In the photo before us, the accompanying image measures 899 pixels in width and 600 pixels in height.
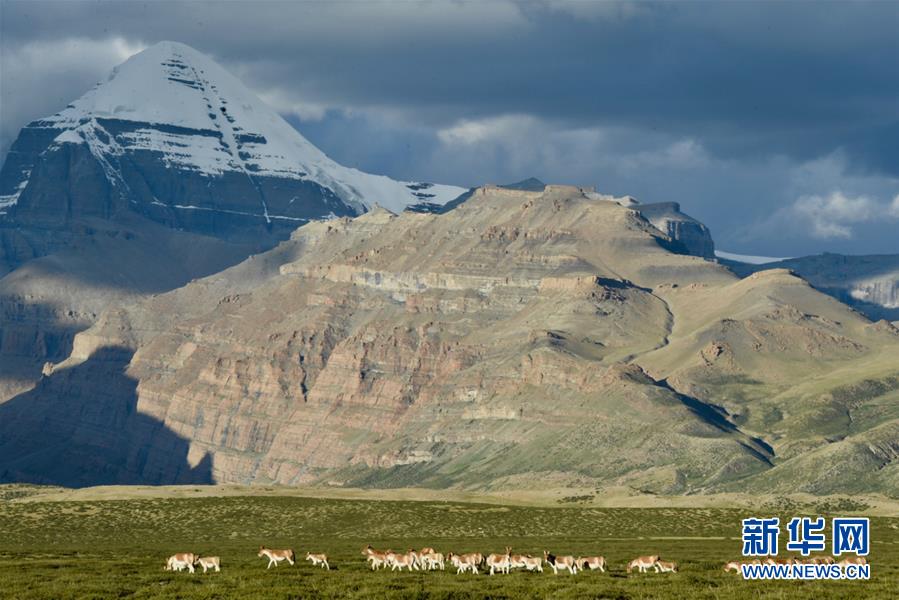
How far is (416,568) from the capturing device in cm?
10425

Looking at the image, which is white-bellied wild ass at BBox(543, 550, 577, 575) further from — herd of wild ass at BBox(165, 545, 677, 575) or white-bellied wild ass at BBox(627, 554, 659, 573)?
white-bellied wild ass at BBox(627, 554, 659, 573)

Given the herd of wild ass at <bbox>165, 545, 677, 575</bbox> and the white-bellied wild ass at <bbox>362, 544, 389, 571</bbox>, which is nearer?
the herd of wild ass at <bbox>165, 545, 677, 575</bbox>

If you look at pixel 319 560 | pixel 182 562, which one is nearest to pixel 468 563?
pixel 319 560

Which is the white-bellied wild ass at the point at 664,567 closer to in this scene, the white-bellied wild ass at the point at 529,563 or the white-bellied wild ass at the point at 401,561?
the white-bellied wild ass at the point at 529,563

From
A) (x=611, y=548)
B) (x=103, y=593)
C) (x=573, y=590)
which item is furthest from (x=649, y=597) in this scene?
(x=611, y=548)

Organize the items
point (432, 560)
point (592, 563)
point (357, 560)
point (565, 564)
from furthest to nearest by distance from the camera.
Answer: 1. point (357, 560)
2. point (432, 560)
3. point (592, 563)
4. point (565, 564)

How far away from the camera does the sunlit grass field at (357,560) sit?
296 ft

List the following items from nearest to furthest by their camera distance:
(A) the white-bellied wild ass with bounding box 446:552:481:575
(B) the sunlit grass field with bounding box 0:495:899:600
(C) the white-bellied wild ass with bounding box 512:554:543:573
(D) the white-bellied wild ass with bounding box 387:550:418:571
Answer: (B) the sunlit grass field with bounding box 0:495:899:600, (A) the white-bellied wild ass with bounding box 446:552:481:575, (C) the white-bellied wild ass with bounding box 512:554:543:573, (D) the white-bellied wild ass with bounding box 387:550:418:571

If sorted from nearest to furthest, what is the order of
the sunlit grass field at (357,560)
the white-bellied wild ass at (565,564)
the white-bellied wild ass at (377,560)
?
1. the sunlit grass field at (357,560)
2. the white-bellied wild ass at (565,564)
3. the white-bellied wild ass at (377,560)

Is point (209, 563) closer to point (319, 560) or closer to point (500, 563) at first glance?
point (319, 560)

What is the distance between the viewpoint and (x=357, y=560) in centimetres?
11544

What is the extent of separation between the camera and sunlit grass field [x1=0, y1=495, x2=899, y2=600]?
90312 mm

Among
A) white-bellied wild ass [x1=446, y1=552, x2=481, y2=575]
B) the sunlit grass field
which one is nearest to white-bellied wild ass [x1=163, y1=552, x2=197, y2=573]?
the sunlit grass field

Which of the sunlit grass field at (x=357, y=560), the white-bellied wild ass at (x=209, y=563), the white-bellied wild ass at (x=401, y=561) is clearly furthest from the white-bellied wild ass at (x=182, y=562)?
the white-bellied wild ass at (x=401, y=561)
